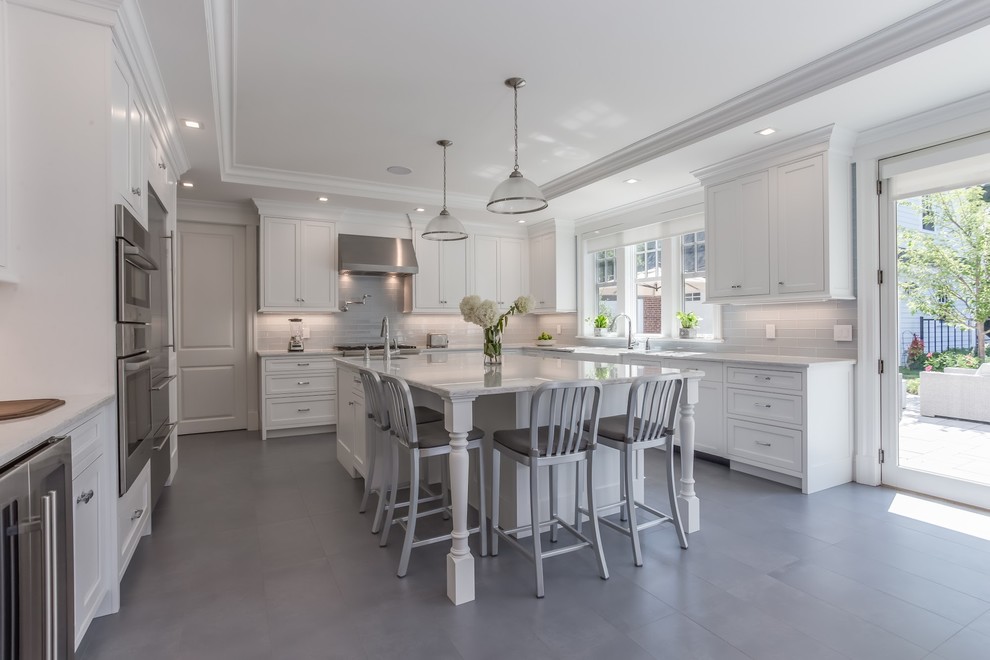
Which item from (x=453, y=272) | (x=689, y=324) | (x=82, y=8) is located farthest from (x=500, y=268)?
(x=82, y=8)


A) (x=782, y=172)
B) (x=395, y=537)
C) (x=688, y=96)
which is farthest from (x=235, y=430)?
(x=782, y=172)

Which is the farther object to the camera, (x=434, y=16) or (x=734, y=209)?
(x=734, y=209)

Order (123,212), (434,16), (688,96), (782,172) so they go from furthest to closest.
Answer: (782,172) < (688,96) < (434,16) < (123,212)

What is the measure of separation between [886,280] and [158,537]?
483 cm

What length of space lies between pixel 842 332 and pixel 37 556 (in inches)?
177

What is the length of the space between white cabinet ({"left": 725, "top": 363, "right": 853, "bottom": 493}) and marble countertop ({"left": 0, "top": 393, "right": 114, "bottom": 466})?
3867mm

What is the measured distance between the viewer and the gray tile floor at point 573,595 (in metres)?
1.84

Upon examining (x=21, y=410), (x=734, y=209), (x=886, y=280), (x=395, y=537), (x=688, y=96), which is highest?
(x=688, y=96)

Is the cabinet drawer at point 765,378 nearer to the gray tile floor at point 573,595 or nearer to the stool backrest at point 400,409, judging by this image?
the gray tile floor at point 573,595

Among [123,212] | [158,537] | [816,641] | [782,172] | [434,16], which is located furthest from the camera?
[782,172]

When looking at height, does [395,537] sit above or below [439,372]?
below

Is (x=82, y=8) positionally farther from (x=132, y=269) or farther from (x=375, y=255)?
(x=375, y=255)

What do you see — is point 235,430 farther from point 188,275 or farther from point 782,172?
point 782,172

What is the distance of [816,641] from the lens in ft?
6.07
